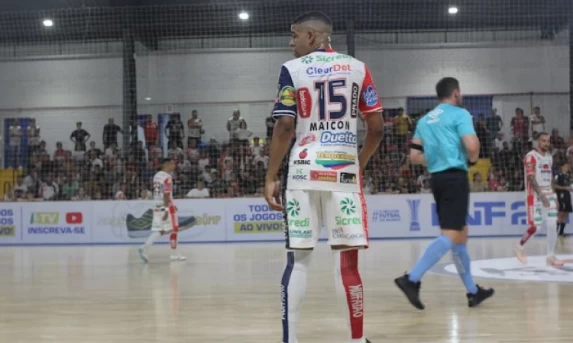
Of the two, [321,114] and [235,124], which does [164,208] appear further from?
[235,124]

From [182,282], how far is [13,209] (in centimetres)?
1162

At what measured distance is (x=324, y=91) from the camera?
4074mm

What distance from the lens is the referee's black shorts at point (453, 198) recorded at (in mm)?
6188

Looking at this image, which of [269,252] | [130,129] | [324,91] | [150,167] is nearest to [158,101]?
[130,129]

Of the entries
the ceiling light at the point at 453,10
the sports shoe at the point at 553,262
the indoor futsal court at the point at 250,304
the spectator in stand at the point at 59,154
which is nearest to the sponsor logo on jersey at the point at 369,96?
the indoor futsal court at the point at 250,304

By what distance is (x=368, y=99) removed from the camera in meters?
4.20

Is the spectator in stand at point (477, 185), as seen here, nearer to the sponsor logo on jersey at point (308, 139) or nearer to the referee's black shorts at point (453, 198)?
the referee's black shorts at point (453, 198)

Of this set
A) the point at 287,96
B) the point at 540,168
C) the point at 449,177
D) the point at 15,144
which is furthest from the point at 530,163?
the point at 15,144

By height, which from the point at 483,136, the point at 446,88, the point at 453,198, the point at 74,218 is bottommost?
the point at 74,218

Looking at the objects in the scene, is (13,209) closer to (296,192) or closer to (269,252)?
(269,252)

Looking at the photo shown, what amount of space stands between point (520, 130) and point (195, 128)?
9.63 m

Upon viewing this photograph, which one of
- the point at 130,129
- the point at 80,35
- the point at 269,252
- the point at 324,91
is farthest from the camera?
the point at 80,35

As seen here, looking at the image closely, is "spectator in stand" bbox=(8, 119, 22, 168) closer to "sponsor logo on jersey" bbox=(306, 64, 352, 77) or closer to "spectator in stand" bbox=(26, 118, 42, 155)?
"spectator in stand" bbox=(26, 118, 42, 155)

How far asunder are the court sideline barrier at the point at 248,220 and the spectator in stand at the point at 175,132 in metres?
3.67
